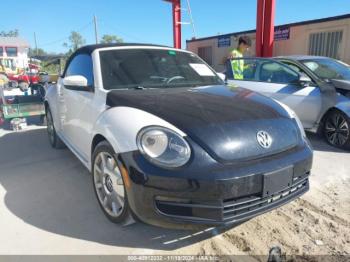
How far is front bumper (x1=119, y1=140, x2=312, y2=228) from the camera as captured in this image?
81.7 inches

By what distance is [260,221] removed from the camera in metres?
2.77

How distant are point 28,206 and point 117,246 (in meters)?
1.19

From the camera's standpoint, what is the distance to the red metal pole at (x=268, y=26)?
32.0 ft

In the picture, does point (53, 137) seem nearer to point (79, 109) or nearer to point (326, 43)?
point (79, 109)

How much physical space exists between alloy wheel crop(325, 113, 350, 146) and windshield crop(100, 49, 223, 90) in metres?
2.22

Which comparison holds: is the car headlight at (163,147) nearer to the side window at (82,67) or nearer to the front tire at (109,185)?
the front tire at (109,185)

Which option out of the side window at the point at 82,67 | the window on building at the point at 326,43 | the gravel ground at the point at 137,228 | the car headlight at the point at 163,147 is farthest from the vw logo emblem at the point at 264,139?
the window on building at the point at 326,43

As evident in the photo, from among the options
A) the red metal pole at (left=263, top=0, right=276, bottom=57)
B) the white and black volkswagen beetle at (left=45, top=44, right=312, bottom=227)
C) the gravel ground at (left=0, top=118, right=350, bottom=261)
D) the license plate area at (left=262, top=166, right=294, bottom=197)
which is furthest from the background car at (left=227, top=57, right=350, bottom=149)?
the red metal pole at (left=263, top=0, right=276, bottom=57)

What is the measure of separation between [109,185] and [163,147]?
78 cm

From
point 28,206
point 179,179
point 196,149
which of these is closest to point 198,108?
point 196,149

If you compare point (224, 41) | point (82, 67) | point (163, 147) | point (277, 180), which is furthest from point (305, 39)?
point (163, 147)

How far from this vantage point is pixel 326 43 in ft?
45.8

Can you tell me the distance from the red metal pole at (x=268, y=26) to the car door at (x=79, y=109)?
7258 millimetres

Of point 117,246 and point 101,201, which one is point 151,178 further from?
point 101,201
